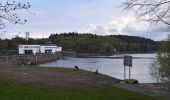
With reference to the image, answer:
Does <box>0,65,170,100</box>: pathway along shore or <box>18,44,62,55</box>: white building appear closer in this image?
<box>0,65,170,100</box>: pathway along shore

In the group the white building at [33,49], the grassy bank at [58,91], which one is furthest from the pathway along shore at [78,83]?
the white building at [33,49]

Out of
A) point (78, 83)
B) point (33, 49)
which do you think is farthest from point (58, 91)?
point (33, 49)

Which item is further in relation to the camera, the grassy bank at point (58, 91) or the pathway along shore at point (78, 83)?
the pathway along shore at point (78, 83)

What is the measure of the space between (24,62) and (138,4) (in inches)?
2244

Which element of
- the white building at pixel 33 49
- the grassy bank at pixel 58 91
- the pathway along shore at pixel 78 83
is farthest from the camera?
the white building at pixel 33 49

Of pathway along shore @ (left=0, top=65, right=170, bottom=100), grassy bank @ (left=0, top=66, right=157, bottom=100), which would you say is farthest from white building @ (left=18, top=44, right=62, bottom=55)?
grassy bank @ (left=0, top=66, right=157, bottom=100)

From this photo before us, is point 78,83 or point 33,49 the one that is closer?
point 78,83

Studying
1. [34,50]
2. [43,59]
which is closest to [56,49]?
[34,50]

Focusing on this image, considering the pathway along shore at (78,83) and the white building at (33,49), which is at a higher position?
the white building at (33,49)

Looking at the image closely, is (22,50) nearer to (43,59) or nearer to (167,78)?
(43,59)

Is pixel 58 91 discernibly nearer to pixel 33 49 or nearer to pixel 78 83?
pixel 78 83

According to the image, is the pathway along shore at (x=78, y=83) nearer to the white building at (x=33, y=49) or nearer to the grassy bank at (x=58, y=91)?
the grassy bank at (x=58, y=91)

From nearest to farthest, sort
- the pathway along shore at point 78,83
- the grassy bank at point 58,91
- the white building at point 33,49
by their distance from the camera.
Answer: the grassy bank at point 58,91 → the pathway along shore at point 78,83 → the white building at point 33,49

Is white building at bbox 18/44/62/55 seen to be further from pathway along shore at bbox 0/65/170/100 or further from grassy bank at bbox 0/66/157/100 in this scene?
grassy bank at bbox 0/66/157/100
